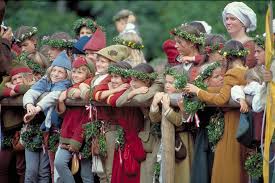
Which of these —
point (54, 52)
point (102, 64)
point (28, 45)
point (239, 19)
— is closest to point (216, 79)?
point (239, 19)

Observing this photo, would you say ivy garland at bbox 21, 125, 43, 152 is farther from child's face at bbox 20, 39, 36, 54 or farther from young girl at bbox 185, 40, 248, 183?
young girl at bbox 185, 40, 248, 183

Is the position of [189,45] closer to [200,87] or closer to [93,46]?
[200,87]

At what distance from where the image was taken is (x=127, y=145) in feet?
36.5

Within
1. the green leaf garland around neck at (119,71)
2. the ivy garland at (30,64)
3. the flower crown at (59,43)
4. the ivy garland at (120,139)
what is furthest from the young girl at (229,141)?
the flower crown at (59,43)

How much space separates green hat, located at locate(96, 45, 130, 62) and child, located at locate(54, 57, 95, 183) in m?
0.30

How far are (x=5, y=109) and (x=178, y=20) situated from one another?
389 inches

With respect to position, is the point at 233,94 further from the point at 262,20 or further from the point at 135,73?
the point at 262,20

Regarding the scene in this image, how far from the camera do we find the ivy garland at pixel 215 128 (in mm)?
10336

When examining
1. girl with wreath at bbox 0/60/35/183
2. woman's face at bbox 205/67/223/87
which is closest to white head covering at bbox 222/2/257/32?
woman's face at bbox 205/67/223/87

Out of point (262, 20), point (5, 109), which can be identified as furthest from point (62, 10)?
point (5, 109)

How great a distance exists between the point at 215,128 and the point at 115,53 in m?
2.00

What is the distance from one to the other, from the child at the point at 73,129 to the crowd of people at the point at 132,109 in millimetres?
10

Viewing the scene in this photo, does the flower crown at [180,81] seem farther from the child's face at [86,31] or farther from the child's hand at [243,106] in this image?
the child's face at [86,31]

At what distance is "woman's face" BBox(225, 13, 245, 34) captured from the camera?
38.4 ft
